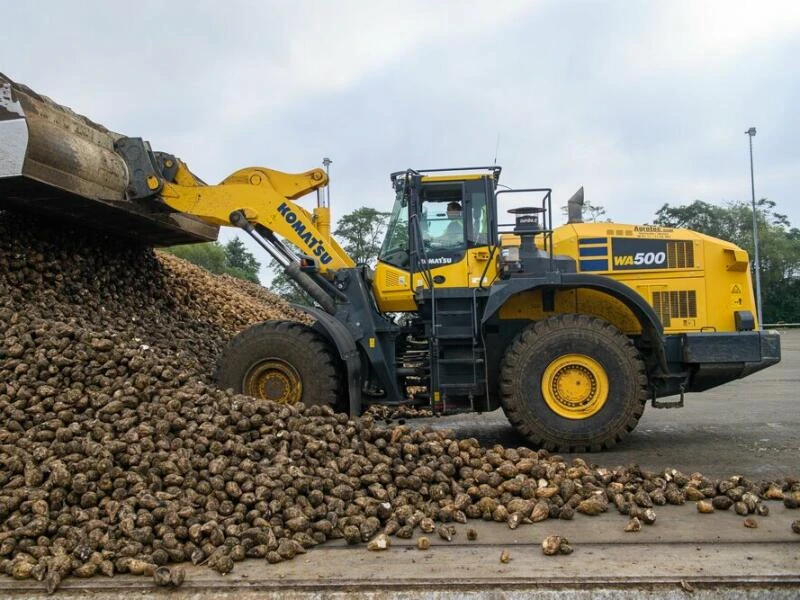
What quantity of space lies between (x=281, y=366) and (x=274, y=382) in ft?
0.55

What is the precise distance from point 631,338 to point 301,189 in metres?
3.69

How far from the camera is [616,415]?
6.63 meters

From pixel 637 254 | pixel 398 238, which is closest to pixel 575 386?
pixel 637 254

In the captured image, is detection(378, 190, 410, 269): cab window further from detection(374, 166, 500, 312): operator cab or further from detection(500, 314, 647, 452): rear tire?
detection(500, 314, 647, 452): rear tire

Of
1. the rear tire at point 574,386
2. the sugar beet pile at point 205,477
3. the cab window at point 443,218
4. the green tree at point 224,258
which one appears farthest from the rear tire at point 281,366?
the green tree at point 224,258

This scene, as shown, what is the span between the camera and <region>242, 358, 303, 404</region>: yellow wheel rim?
6.96 meters

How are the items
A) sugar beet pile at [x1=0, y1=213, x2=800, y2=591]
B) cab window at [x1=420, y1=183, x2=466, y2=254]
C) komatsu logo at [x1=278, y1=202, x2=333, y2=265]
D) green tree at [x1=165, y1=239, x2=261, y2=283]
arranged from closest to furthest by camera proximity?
1. sugar beet pile at [x1=0, y1=213, x2=800, y2=591]
2. cab window at [x1=420, y1=183, x2=466, y2=254]
3. komatsu logo at [x1=278, y1=202, x2=333, y2=265]
4. green tree at [x1=165, y1=239, x2=261, y2=283]

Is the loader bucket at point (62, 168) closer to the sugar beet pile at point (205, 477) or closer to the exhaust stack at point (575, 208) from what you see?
the sugar beet pile at point (205, 477)

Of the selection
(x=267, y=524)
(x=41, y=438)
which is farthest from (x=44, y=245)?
(x=267, y=524)

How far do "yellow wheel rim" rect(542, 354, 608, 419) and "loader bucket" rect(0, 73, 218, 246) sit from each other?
4.55 m

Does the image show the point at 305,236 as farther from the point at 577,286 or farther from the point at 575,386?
the point at 575,386

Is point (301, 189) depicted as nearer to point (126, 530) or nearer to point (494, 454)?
point (494, 454)

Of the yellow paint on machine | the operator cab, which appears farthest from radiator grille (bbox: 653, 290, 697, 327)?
the operator cab

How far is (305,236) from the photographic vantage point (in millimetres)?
7727
